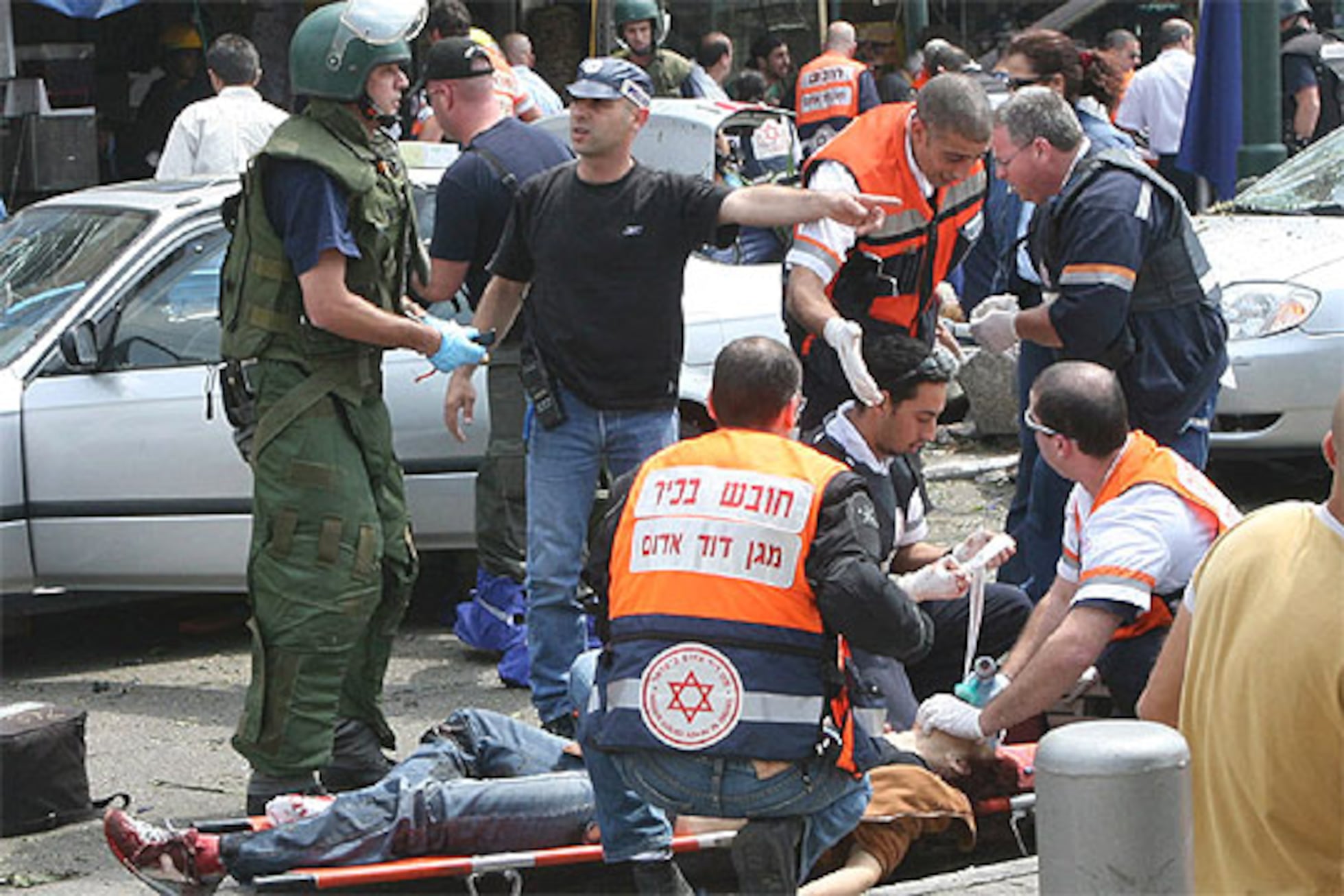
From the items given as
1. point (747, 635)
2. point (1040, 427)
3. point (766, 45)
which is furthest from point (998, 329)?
point (766, 45)

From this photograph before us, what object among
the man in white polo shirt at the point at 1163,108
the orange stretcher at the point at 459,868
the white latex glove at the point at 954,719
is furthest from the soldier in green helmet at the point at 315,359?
the man in white polo shirt at the point at 1163,108

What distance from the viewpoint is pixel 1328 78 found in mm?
15523

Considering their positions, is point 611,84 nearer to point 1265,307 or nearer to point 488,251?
point 488,251

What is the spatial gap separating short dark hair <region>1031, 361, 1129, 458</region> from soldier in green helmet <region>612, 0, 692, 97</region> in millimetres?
7846

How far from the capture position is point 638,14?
13539 millimetres

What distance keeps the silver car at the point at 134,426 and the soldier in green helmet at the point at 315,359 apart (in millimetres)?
1507

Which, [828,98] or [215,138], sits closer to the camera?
[215,138]

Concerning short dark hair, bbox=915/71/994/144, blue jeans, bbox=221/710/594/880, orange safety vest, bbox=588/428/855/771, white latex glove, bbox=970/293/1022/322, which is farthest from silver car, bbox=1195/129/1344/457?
orange safety vest, bbox=588/428/855/771

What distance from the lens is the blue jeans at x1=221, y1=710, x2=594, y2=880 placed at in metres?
5.21

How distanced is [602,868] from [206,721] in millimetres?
2231

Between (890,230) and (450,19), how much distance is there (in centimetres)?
343

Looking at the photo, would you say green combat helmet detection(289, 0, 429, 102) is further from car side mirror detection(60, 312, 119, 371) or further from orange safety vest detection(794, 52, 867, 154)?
orange safety vest detection(794, 52, 867, 154)

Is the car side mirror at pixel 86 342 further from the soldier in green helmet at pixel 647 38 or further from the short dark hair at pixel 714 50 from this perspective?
the short dark hair at pixel 714 50

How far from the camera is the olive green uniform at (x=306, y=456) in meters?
5.89
